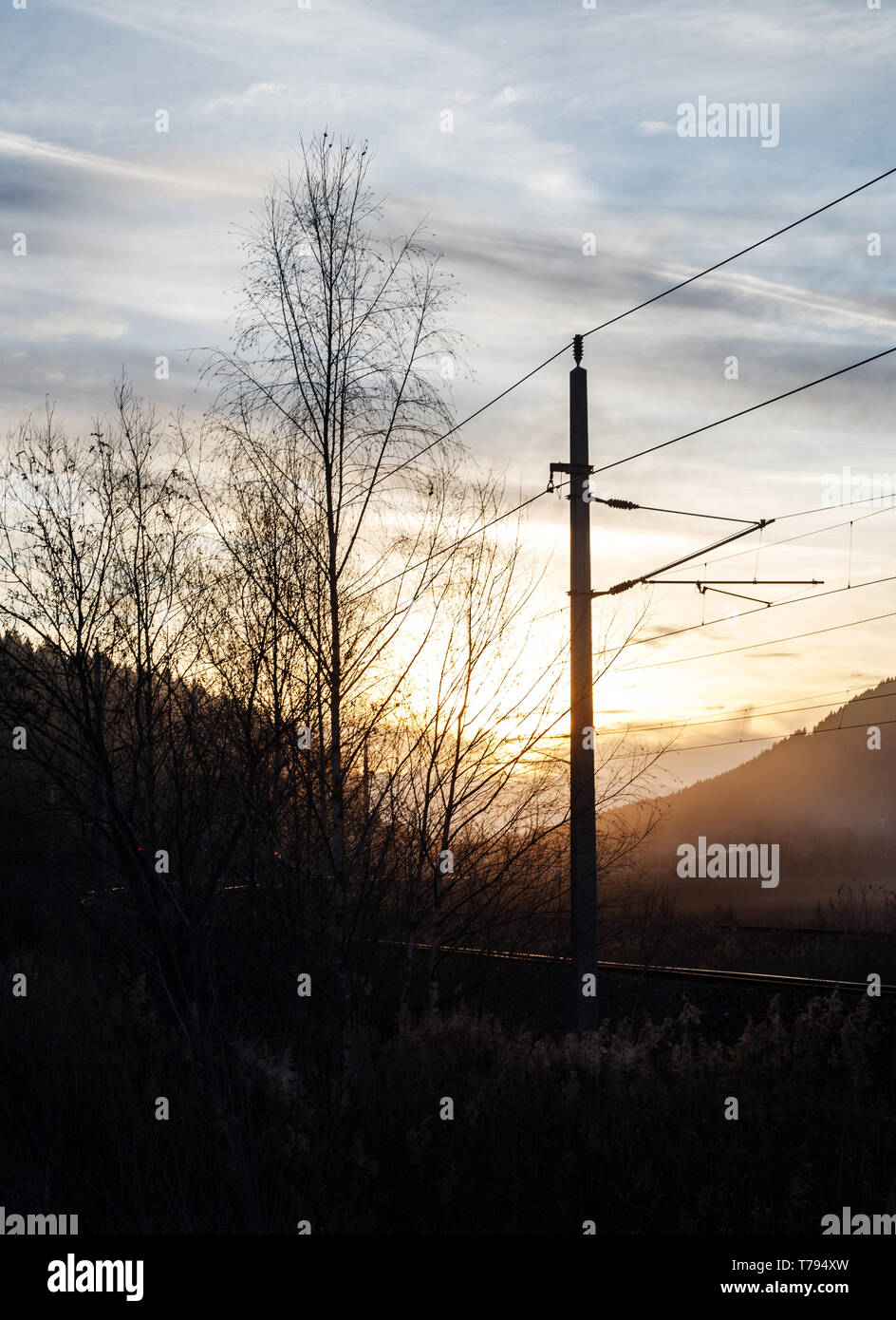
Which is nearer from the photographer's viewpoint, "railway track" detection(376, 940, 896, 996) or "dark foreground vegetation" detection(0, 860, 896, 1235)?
"dark foreground vegetation" detection(0, 860, 896, 1235)

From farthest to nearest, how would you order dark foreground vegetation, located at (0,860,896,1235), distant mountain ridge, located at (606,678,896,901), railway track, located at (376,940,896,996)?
distant mountain ridge, located at (606,678,896,901) → railway track, located at (376,940,896,996) → dark foreground vegetation, located at (0,860,896,1235)

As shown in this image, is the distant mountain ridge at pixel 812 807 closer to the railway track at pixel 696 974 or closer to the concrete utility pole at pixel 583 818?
the railway track at pixel 696 974

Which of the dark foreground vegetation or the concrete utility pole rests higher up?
the concrete utility pole

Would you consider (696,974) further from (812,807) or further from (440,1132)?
(812,807)

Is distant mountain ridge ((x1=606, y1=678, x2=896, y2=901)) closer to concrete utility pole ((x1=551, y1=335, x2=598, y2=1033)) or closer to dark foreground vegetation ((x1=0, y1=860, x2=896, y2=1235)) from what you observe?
concrete utility pole ((x1=551, y1=335, x2=598, y2=1033))

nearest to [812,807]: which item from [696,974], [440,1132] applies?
[696,974]

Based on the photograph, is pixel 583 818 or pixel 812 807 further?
pixel 812 807

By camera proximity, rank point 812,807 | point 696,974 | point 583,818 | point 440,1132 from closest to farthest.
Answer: point 440,1132 < point 583,818 < point 696,974 < point 812,807

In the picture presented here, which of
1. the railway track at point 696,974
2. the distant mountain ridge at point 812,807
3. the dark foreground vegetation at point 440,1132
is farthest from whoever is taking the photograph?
the distant mountain ridge at point 812,807

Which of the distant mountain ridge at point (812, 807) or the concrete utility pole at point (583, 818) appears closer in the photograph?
the concrete utility pole at point (583, 818)

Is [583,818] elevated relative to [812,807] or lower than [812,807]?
elevated

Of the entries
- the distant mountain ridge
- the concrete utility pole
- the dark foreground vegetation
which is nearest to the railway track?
the concrete utility pole

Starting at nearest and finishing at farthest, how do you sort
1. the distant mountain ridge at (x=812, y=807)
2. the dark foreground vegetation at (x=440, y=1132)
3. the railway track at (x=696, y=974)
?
1. the dark foreground vegetation at (x=440, y=1132)
2. the railway track at (x=696, y=974)
3. the distant mountain ridge at (x=812, y=807)

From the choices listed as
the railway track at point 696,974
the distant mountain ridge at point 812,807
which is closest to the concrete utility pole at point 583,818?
the railway track at point 696,974
